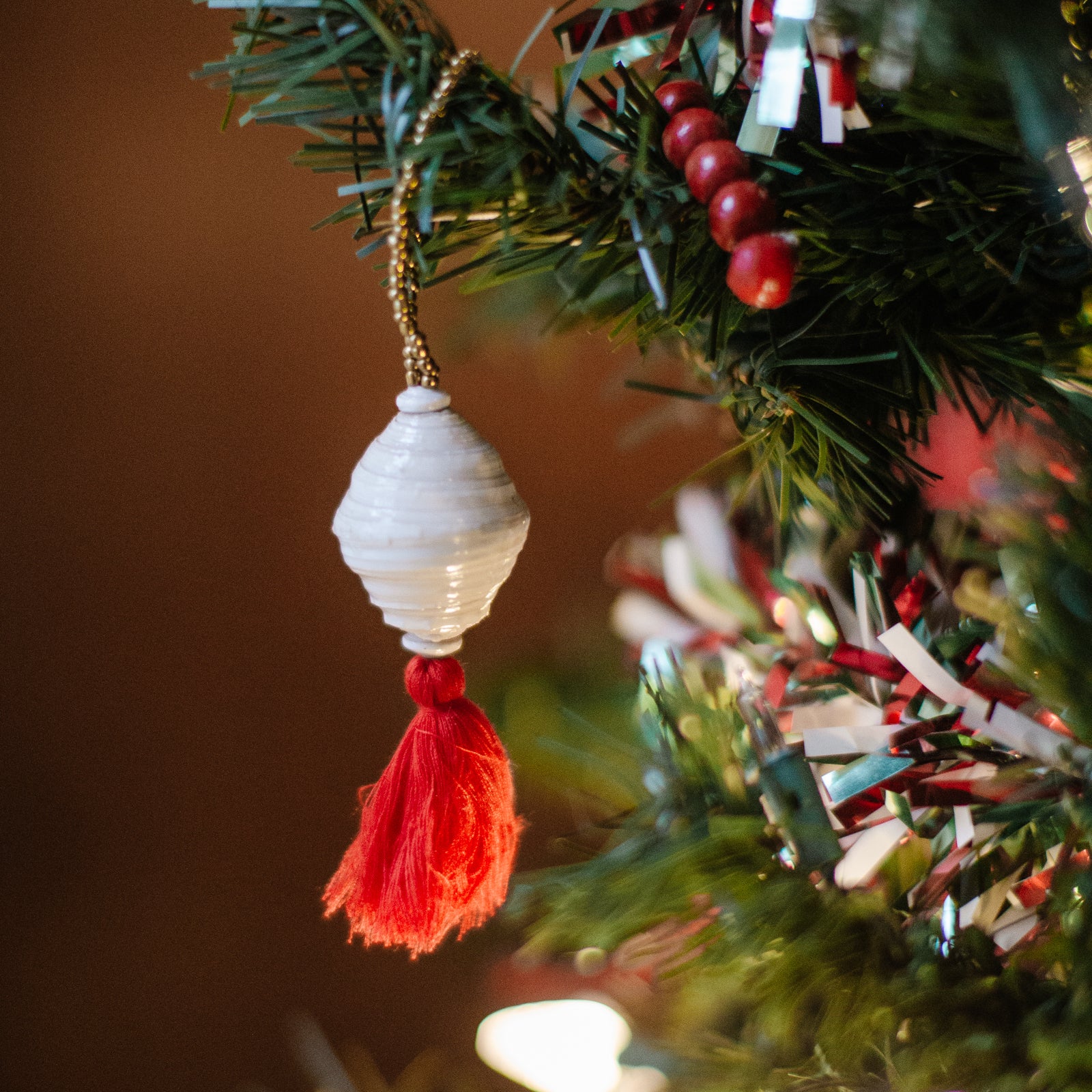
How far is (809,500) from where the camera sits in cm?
29

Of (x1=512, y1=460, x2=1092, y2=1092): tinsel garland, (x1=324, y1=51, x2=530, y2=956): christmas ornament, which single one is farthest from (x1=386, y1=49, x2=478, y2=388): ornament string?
(x1=512, y1=460, x2=1092, y2=1092): tinsel garland

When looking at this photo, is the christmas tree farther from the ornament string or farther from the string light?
the string light

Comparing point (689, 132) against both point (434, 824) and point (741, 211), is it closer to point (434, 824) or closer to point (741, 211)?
point (741, 211)

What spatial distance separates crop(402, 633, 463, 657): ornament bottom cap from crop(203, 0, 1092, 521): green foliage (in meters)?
0.10

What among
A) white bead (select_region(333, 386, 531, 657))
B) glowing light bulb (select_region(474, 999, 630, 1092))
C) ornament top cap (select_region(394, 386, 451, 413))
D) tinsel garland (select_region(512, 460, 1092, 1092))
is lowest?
glowing light bulb (select_region(474, 999, 630, 1092))

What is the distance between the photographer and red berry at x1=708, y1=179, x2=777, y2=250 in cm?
19

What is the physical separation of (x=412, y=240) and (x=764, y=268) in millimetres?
88

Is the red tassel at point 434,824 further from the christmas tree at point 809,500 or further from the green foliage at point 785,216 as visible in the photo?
the green foliage at point 785,216

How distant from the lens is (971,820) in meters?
0.25

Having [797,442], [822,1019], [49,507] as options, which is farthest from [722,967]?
[49,507]

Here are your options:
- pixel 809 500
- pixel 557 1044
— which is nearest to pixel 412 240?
pixel 809 500

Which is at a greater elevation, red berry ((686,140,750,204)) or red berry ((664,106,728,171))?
red berry ((664,106,728,171))

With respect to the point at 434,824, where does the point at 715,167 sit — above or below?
above

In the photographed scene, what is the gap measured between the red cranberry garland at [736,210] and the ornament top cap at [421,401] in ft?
0.28
